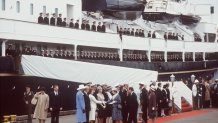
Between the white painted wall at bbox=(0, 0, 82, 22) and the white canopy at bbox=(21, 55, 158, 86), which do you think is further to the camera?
the white painted wall at bbox=(0, 0, 82, 22)

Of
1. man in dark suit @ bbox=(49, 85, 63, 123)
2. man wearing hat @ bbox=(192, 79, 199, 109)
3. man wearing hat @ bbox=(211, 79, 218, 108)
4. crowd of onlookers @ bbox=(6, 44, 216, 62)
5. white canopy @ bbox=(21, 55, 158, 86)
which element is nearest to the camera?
man in dark suit @ bbox=(49, 85, 63, 123)

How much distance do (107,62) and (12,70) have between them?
19373 mm

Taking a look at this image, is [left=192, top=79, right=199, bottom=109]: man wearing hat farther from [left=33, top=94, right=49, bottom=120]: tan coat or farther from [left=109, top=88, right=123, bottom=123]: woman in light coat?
[left=33, top=94, right=49, bottom=120]: tan coat

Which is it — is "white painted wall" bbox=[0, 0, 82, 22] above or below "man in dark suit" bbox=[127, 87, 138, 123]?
above

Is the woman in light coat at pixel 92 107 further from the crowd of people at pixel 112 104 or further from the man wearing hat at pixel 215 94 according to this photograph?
the man wearing hat at pixel 215 94

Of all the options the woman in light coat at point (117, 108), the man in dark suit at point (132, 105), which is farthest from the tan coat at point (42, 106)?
the man in dark suit at point (132, 105)

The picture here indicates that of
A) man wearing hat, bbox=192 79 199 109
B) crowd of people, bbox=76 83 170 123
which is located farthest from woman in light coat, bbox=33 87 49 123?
man wearing hat, bbox=192 79 199 109

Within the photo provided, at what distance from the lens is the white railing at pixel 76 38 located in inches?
1153

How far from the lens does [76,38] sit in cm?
3603

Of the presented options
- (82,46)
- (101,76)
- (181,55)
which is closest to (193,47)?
(181,55)

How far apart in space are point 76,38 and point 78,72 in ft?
37.1

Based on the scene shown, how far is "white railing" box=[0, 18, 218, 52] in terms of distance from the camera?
29281mm

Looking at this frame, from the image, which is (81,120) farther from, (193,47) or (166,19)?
(166,19)

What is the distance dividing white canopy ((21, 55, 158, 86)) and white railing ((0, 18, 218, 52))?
17.2 feet
